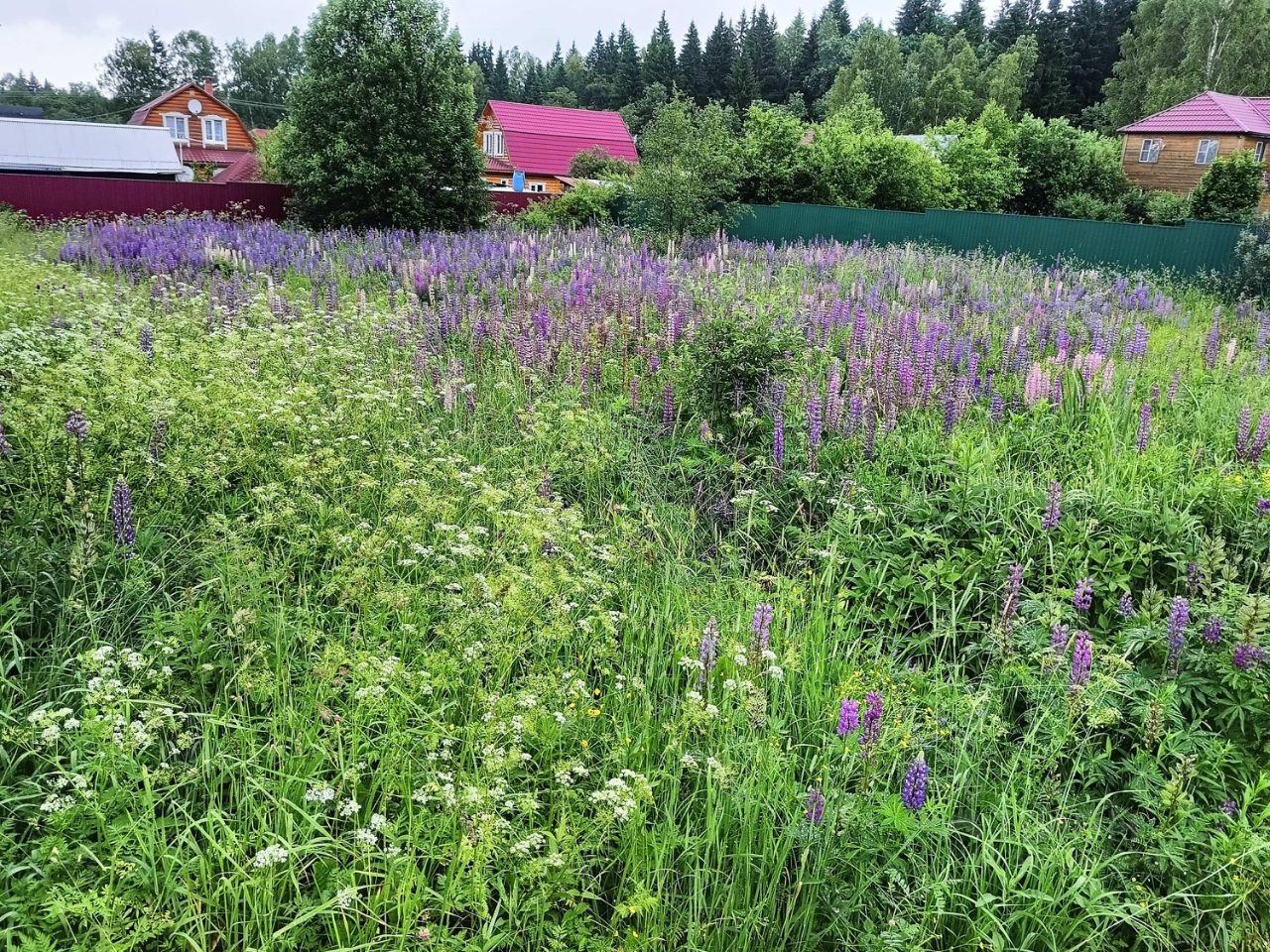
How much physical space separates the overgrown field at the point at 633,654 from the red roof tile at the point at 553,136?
143 feet

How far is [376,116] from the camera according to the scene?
63.0ft

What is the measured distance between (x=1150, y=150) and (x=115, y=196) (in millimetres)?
42042

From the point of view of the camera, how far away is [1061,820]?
2.63 m

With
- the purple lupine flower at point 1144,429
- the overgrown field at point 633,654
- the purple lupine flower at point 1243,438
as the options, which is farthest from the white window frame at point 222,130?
the purple lupine flower at point 1243,438

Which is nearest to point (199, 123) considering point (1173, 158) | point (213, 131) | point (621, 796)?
point (213, 131)

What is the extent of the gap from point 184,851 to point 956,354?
21.2 ft

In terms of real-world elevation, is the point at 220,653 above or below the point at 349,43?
below

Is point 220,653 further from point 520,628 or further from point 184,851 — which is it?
point 520,628

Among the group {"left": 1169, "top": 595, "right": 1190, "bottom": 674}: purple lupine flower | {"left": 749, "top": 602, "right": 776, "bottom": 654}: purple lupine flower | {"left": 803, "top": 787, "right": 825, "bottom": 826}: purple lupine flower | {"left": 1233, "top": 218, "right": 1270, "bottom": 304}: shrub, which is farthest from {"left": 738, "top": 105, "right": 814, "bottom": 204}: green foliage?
{"left": 803, "top": 787, "right": 825, "bottom": 826}: purple lupine flower

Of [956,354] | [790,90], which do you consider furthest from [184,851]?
[790,90]

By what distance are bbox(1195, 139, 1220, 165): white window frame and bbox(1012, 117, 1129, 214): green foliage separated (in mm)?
5323

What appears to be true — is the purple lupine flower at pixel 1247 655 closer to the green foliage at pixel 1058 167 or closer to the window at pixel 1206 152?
the green foliage at pixel 1058 167

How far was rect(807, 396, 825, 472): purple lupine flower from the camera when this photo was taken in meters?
4.98

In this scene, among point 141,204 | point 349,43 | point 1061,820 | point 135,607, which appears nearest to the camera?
point 1061,820
